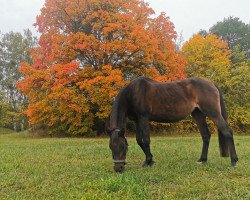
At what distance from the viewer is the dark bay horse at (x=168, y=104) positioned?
858cm

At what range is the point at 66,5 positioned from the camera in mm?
26391

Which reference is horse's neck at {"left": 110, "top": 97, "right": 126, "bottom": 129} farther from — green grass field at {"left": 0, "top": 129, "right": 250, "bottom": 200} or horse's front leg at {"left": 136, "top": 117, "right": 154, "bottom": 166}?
green grass field at {"left": 0, "top": 129, "right": 250, "bottom": 200}

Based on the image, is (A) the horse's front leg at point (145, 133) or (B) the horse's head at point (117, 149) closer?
(B) the horse's head at point (117, 149)

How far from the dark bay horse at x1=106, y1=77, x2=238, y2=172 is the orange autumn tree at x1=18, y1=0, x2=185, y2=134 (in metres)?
13.9

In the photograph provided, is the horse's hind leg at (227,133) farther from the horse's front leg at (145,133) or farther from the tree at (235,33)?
the tree at (235,33)

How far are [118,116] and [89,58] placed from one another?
1941 centimetres

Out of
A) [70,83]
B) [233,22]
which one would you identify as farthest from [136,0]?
[233,22]

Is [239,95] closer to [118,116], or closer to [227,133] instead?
[227,133]

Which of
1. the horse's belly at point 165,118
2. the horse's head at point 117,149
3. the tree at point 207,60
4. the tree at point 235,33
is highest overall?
the tree at point 235,33

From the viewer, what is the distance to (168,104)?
8922 mm

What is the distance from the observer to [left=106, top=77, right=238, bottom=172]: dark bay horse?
28.1ft

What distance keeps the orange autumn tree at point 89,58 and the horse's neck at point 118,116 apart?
14302 millimetres

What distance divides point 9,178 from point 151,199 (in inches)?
146

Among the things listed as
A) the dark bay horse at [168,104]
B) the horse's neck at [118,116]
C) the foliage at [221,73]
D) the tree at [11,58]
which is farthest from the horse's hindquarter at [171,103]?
the tree at [11,58]
